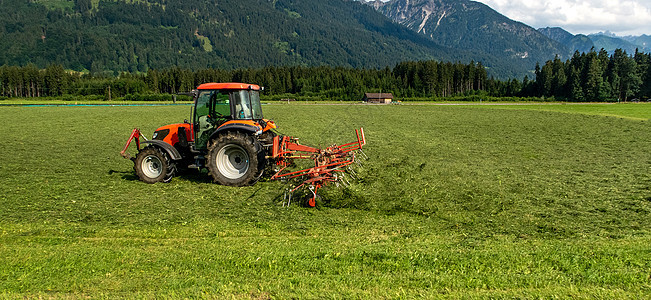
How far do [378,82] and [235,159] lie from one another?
115410 mm

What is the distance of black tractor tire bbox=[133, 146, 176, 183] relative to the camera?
1072cm

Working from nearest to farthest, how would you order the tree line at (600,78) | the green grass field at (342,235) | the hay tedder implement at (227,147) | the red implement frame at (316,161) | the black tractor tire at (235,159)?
the green grass field at (342,235)
the red implement frame at (316,161)
the black tractor tire at (235,159)
the hay tedder implement at (227,147)
the tree line at (600,78)

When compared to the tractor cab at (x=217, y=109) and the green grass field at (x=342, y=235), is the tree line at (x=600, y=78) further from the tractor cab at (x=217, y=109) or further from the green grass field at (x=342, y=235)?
the tractor cab at (x=217, y=109)

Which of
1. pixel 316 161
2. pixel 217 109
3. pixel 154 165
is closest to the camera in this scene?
pixel 316 161

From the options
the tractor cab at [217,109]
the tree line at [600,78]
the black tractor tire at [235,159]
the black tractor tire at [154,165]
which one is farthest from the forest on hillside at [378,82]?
the black tractor tire at [235,159]

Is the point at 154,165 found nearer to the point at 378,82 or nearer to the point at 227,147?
the point at 227,147

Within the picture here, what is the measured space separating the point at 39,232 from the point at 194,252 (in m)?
3.01

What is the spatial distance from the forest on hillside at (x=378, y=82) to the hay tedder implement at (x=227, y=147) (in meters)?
91.2

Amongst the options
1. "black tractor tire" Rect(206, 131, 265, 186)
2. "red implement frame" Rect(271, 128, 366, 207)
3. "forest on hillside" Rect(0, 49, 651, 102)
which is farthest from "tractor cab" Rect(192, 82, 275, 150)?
"forest on hillside" Rect(0, 49, 651, 102)

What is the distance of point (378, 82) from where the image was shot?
403ft

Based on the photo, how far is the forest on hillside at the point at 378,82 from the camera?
94425 millimetres

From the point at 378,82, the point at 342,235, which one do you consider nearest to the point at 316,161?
the point at 342,235

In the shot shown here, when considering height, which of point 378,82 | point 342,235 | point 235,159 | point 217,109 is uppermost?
point 378,82

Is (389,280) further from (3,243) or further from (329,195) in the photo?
(3,243)
